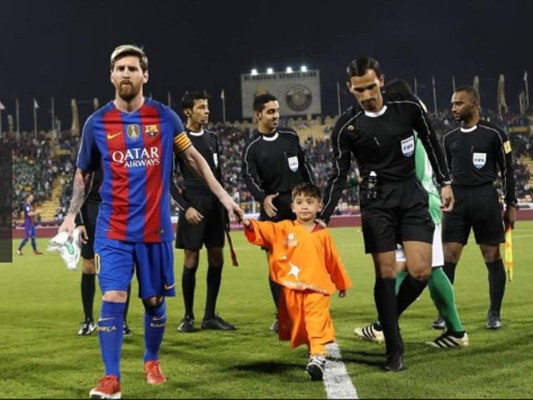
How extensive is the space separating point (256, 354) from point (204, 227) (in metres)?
1.95

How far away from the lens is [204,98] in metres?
7.01

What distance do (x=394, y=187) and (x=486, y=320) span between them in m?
2.68

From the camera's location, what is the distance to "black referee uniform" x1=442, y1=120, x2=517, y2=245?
6.54 meters

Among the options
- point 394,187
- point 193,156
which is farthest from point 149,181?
point 394,187

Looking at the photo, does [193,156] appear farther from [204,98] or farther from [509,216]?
[509,216]

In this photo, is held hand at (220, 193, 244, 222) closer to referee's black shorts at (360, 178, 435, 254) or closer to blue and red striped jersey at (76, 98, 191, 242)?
blue and red striped jersey at (76, 98, 191, 242)

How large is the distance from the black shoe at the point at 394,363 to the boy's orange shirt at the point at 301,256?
603 mm

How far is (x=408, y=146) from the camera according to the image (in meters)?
4.89

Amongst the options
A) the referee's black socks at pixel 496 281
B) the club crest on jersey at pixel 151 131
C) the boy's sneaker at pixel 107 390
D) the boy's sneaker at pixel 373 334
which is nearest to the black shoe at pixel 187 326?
the boy's sneaker at pixel 373 334

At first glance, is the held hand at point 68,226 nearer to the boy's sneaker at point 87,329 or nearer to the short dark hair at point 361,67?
the short dark hair at point 361,67

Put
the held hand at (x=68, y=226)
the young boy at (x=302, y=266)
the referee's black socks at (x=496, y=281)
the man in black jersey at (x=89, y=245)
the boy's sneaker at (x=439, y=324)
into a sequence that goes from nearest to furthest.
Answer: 1. the held hand at (x=68, y=226)
2. the young boy at (x=302, y=266)
3. the boy's sneaker at (x=439, y=324)
4. the referee's black socks at (x=496, y=281)
5. the man in black jersey at (x=89, y=245)

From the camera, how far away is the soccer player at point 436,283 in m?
5.44

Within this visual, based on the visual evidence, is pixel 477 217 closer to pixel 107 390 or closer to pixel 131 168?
pixel 131 168

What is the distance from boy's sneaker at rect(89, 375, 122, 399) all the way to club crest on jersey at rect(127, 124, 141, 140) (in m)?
1.54
